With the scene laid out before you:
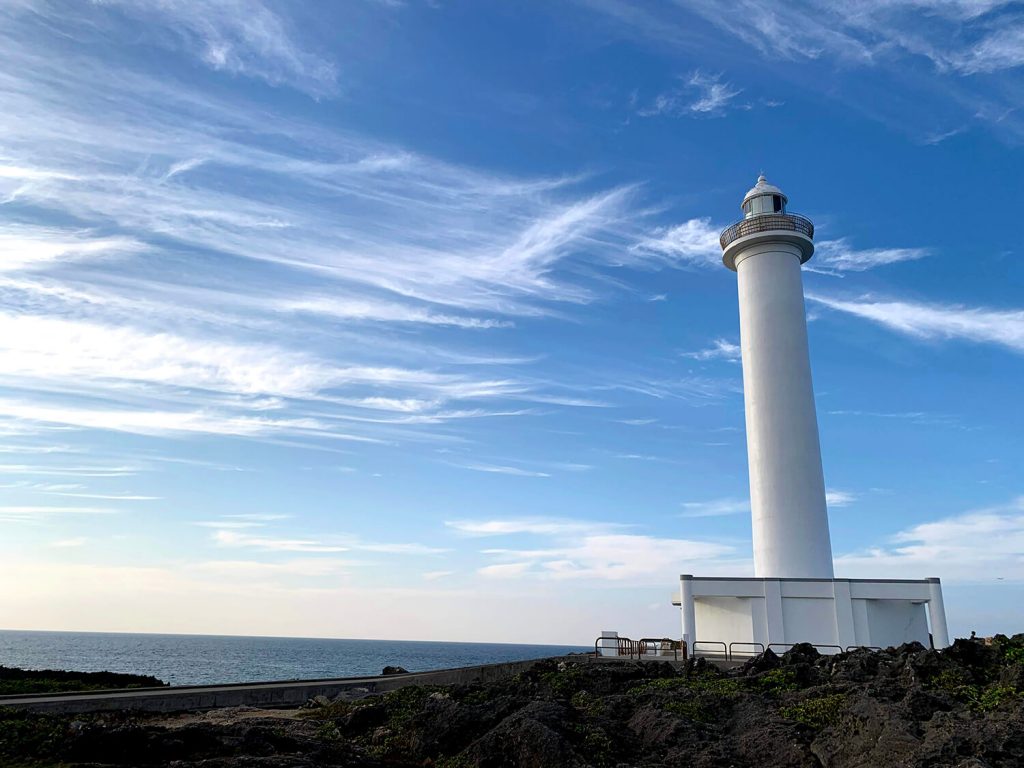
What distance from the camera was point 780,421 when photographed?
28578 mm

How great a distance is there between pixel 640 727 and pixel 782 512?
53.4ft

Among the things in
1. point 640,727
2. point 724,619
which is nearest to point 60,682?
point 640,727

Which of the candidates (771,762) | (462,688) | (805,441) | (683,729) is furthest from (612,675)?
(805,441)

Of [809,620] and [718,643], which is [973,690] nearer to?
[809,620]

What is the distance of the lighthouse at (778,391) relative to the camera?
2747 cm

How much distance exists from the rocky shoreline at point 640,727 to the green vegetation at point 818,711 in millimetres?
36

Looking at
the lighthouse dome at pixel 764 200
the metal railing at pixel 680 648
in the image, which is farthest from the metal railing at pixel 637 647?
the lighthouse dome at pixel 764 200

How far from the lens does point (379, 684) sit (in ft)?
73.3

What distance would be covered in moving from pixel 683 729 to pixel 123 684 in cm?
2307

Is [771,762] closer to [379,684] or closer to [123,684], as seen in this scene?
[379,684]

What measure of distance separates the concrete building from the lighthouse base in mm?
34

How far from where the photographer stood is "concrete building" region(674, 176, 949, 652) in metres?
25.9

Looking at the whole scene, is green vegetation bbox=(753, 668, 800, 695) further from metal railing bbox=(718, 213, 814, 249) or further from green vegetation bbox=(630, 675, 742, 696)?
metal railing bbox=(718, 213, 814, 249)

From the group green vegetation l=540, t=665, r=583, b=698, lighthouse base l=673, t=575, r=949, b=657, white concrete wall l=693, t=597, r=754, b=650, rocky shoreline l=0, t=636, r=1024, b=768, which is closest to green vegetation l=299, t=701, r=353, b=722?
rocky shoreline l=0, t=636, r=1024, b=768
